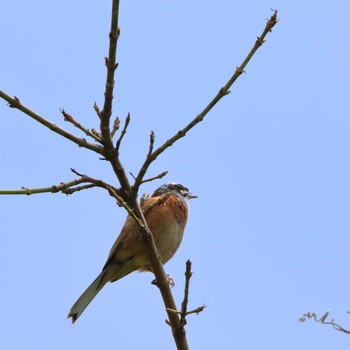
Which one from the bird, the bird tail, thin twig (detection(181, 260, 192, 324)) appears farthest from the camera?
the bird

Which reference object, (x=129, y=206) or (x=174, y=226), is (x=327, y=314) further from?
(x=174, y=226)

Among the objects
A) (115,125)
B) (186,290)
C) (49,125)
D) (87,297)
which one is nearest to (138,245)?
(87,297)

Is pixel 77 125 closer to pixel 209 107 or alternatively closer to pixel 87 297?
pixel 209 107

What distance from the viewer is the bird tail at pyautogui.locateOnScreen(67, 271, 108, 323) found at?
6.08 metres

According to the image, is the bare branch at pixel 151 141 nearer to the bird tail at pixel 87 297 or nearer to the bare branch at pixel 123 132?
the bare branch at pixel 123 132

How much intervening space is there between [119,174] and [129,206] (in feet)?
0.66

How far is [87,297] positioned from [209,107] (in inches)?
143

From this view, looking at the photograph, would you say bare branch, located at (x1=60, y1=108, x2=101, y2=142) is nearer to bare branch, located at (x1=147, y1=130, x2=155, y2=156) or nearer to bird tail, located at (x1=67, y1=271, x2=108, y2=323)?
bare branch, located at (x1=147, y1=130, x2=155, y2=156)

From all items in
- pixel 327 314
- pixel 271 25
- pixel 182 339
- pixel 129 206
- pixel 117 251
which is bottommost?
pixel 327 314

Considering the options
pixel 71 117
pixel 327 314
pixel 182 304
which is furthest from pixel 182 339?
pixel 71 117

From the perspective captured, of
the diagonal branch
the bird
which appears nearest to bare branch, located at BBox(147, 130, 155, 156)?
the diagonal branch

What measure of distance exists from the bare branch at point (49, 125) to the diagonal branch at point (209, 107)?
0.26 metres

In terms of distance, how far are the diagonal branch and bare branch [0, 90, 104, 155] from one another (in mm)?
259

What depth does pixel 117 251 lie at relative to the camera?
6.73 meters
